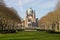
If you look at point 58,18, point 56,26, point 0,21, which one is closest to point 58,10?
point 58,18

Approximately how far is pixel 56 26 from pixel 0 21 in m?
28.9

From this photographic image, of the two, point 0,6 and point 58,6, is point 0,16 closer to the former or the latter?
point 0,6

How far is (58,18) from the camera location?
9700 cm

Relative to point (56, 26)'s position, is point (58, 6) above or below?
above

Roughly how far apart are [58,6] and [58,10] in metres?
4.29

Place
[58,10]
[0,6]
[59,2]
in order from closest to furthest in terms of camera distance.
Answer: [0,6] < [59,2] < [58,10]

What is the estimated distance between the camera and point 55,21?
106875mm

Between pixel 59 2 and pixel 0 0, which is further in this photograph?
pixel 59 2

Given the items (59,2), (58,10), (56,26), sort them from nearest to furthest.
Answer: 1. (59,2)
2. (58,10)
3. (56,26)

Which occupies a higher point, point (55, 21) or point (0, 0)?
point (0, 0)

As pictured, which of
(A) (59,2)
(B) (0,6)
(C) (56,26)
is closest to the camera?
(B) (0,6)

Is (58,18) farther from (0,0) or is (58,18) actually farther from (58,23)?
(0,0)

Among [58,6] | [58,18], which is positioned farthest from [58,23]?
[58,6]

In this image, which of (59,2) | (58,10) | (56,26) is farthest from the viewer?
(56,26)
